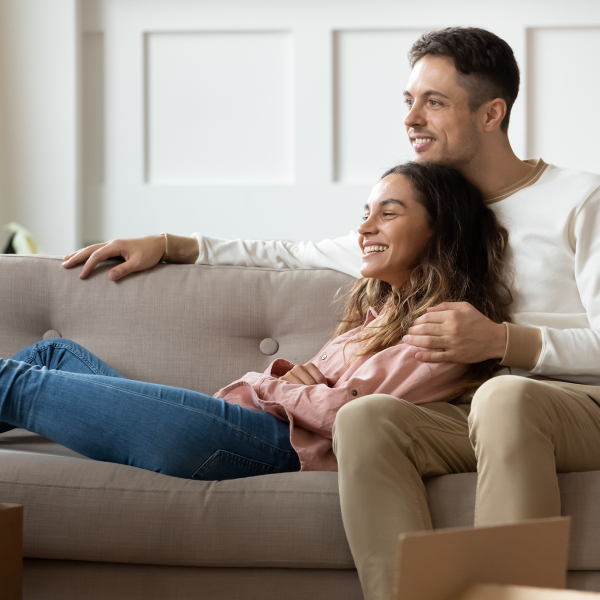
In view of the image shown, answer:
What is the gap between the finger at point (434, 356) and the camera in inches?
46.1

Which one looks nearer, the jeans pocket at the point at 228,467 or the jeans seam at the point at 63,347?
the jeans pocket at the point at 228,467

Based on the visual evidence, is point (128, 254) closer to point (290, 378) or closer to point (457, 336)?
point (290, 378)

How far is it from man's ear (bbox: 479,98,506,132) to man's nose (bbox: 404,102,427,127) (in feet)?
0.40

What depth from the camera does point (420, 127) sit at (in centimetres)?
150

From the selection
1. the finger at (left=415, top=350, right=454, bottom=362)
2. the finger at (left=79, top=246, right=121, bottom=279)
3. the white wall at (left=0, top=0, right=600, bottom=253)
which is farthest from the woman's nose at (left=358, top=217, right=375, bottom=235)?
the white wall at (left=0, top=0, right=600, bottom=253)

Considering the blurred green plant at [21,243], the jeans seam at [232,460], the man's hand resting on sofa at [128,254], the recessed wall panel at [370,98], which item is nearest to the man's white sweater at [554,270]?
the jeans seam at [232,460]

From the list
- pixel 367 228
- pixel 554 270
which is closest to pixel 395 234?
pixel 367 228

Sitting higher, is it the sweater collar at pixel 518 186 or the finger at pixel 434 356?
the sweater collar at pixel 518 186

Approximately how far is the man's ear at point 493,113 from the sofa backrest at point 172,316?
44cm

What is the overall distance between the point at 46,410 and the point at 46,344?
32cm

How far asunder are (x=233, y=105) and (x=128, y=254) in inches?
44.0

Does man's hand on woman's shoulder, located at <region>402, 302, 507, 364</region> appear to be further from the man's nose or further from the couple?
the man's nose

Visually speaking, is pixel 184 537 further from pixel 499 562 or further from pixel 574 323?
pixel 574 323

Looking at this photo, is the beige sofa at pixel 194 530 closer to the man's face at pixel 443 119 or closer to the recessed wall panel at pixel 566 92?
the man's face at pixel 443 119
